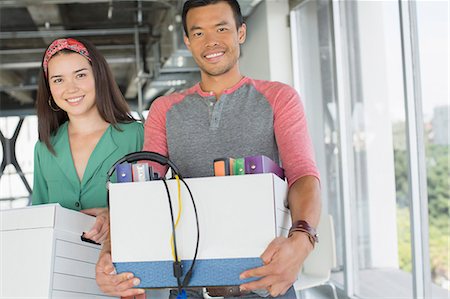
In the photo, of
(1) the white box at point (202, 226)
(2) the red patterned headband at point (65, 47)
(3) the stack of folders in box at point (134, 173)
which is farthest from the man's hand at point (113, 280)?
(2) the red patterned headband at point (65, 47)

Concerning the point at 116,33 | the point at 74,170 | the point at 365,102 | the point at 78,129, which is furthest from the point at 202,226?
the point at 116,33

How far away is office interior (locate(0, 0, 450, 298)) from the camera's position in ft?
12.1

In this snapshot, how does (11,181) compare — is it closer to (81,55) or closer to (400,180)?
(400,180)

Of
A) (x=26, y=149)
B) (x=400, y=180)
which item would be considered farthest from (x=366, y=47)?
(x=26, y=149)

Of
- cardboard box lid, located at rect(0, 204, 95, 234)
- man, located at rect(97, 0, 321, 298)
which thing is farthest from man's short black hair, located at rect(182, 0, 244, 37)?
cardboard box lid, located at rect(0, 204, 95, 234)

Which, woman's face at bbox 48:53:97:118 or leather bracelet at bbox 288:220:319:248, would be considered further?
woman's face at bbox 48:53:97:118

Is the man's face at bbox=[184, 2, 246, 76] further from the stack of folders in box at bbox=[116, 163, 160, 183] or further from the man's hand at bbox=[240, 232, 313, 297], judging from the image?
the man's hand at bbox=[240, 232, 313, 297]

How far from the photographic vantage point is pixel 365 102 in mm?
4801

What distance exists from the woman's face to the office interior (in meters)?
2.04

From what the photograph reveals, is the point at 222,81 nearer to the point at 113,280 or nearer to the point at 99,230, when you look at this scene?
the point at 99,230

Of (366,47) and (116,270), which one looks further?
(366,47)

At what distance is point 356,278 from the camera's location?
507cm

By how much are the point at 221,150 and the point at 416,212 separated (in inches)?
93.0

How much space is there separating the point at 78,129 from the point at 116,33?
254 inches
